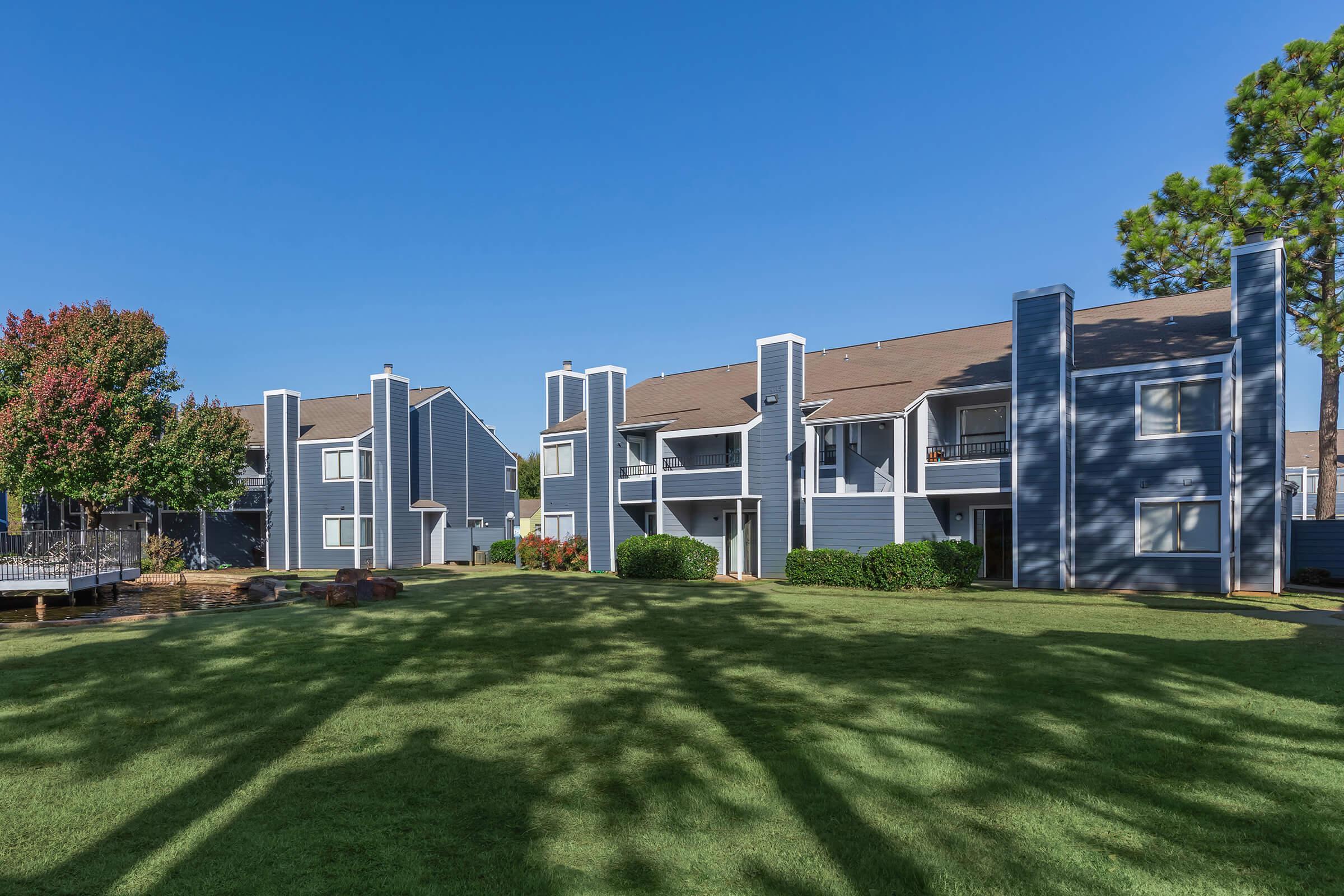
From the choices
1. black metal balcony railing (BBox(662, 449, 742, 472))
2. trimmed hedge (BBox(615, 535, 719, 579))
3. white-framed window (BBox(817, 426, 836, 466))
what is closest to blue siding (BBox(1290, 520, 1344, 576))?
white-framed window (BBox(817, 426, 836, 466))

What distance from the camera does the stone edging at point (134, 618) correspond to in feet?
45.9

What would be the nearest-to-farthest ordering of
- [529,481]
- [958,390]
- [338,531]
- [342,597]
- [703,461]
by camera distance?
[342,597] < [958,390] < [703,461] < [338,531] < [529,481]

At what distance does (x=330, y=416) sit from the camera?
41.1 metres

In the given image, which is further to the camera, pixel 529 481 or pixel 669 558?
pixel 529 481

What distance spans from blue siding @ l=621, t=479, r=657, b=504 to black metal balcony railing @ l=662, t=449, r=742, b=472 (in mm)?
850

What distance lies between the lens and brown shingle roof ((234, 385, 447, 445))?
38.1 metres

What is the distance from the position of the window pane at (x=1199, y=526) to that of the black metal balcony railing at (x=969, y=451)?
4.70 metres

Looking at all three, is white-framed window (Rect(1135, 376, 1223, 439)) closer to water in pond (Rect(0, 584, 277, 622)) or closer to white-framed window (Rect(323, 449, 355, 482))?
water in pond (Rect(0, 584, 277, 622))

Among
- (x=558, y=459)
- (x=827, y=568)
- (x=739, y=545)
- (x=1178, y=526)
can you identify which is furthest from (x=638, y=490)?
(x=1178, y=526)

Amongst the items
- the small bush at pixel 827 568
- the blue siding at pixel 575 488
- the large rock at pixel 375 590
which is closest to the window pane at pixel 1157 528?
the small bush at pixel 827 568

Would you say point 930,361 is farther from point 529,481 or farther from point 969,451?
point 529,481

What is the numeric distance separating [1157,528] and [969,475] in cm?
497

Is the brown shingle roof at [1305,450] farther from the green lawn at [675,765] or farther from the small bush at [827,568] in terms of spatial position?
the green lawn at [675,765]

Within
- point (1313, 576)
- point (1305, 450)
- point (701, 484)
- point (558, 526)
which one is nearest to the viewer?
point (1313, 576)
